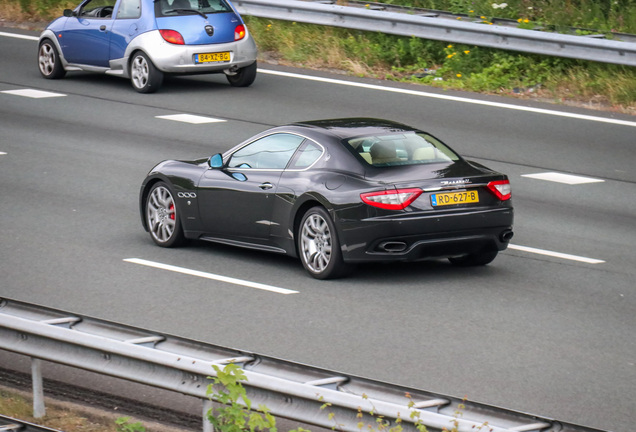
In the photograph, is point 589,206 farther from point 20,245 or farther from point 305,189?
point 20,245

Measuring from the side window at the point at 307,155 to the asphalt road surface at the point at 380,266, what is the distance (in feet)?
3.19

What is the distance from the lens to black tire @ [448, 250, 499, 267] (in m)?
11.4

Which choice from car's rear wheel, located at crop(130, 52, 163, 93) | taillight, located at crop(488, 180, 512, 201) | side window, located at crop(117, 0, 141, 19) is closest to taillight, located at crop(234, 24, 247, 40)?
car's rear wheel, located at crop(130, 52, 163, 93)

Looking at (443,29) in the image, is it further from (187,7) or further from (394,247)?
(394,247)

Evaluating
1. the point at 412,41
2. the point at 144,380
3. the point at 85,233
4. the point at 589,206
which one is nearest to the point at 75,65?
the point at 412,41

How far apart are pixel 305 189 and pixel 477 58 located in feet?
34.9

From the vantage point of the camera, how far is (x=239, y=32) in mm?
20312

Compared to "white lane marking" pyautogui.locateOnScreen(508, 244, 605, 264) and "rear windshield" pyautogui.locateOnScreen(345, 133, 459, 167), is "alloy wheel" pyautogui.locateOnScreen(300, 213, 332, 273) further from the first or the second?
"white lane marking" pyautogui.locateOnScreen(508, 244, 605, 264)

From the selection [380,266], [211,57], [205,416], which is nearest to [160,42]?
[211,57]

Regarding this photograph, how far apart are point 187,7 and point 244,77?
1436mm

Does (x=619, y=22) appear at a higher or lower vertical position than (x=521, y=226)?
higher

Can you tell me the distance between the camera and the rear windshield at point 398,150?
35.2 feet

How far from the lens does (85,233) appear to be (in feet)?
41.8

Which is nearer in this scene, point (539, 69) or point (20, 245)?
point (20, 245)
